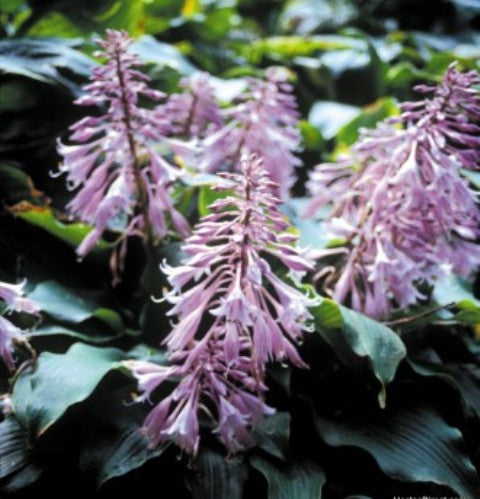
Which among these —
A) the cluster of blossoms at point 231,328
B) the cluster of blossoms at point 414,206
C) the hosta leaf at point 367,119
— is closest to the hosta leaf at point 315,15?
the hosta leaf at point 367,119

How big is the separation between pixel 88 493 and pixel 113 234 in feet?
3.12

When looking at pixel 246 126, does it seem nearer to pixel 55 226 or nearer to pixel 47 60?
pixel 55 226

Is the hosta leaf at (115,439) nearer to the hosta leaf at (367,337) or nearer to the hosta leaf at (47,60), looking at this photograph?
the hosta leaf at (367,337)

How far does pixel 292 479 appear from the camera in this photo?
1.52m

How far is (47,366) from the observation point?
4.88 feet

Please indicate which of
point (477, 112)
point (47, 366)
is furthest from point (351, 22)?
point (47, 366)

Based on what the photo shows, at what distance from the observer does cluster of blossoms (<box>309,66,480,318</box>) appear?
5.46 feet

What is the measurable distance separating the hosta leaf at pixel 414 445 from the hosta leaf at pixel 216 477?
0.91 ft

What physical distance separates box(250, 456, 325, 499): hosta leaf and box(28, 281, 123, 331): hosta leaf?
2.09ft

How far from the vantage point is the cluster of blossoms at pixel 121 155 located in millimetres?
1667

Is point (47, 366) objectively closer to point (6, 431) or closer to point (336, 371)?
point (6, 431)

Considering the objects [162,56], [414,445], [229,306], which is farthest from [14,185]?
[414,445]

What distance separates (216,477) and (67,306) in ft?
2.30

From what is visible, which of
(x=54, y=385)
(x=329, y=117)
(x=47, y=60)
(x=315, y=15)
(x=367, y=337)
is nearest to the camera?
(x=54, y=385)
